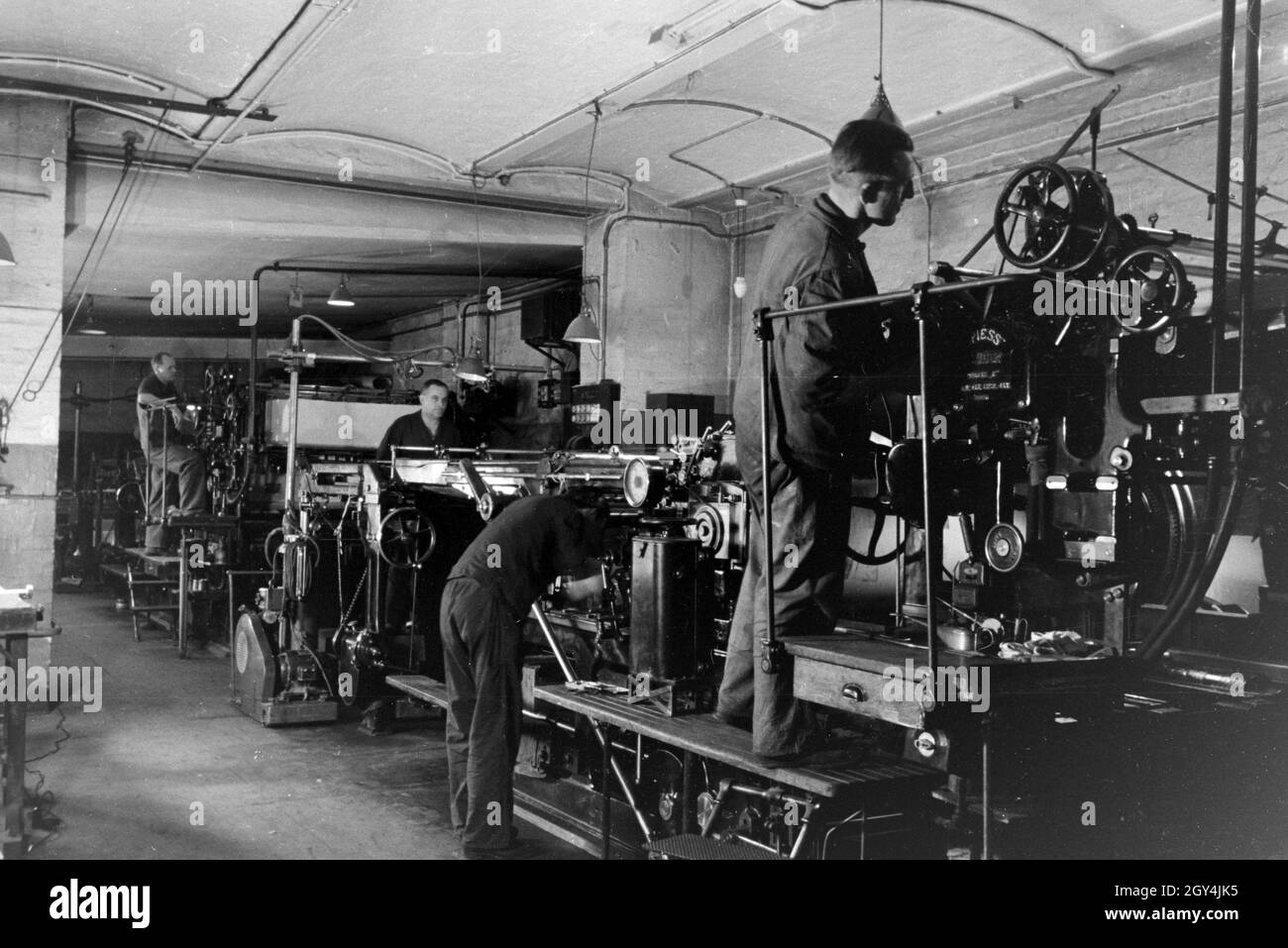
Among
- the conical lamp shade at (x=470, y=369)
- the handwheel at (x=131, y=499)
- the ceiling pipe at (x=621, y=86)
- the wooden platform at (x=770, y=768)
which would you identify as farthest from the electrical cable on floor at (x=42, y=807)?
the handwheel at (x=131, y=499)

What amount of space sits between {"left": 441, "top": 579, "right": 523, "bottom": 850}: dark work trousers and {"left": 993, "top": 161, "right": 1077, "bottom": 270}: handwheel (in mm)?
2357

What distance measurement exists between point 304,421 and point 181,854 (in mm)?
7819

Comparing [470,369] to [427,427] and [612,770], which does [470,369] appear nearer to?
[427,427]

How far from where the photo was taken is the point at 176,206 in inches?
363

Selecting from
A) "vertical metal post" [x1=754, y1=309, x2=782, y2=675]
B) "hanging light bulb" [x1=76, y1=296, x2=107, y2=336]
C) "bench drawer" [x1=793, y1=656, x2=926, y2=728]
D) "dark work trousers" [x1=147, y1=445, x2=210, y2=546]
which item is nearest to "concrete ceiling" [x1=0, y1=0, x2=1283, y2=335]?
"dark work trousers" [x1=147, y1=445, x2=210, y2=546]

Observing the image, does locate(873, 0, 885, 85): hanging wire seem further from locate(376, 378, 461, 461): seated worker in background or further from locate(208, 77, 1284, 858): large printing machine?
locate(376, 378, 461, 461): seated worker in background

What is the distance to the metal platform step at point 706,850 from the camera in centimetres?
357

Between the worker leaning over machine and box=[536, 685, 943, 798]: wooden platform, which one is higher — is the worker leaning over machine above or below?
above

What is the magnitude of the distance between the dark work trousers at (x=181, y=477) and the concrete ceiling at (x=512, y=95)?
2.01 meters

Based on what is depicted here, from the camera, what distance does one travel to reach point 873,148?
3.61 metres

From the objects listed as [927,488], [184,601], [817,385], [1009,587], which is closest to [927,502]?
[927,488]

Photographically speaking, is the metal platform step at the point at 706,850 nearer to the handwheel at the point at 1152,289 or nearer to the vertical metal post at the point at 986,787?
the vertical metal post at the point at 986,787

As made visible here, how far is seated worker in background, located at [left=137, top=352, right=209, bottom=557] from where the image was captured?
10.7 meters
